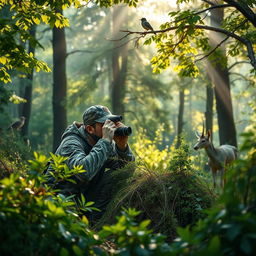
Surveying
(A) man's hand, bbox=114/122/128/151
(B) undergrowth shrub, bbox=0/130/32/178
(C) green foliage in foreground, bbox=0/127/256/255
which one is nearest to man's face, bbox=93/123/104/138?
(A) man's hand, bbox=114/122/128/151

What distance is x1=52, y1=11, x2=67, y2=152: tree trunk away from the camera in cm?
1482

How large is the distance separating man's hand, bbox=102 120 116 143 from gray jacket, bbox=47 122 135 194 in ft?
0.32

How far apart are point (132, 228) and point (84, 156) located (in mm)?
2374

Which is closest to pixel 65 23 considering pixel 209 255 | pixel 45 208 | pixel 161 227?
pixel 161 227

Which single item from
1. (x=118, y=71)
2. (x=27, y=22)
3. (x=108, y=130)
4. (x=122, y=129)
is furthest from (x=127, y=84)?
(x=108, y=130)

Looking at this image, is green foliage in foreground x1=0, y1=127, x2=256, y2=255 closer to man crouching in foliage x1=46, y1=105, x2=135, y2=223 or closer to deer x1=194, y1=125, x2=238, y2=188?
man crouching in foliage x1=46, y1=105, x2=135, y2=223

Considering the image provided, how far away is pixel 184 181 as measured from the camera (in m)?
4.17

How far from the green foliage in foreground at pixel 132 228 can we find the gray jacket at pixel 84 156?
5.58 feet

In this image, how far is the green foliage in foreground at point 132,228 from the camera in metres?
1.95

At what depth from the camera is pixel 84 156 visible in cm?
446

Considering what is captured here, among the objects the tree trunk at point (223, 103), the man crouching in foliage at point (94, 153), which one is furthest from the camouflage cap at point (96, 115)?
the tree trunk at point (223, 103)

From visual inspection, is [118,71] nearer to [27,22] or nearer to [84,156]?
[27,22]

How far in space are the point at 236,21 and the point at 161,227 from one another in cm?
425

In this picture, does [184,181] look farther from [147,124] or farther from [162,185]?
[147,124]
